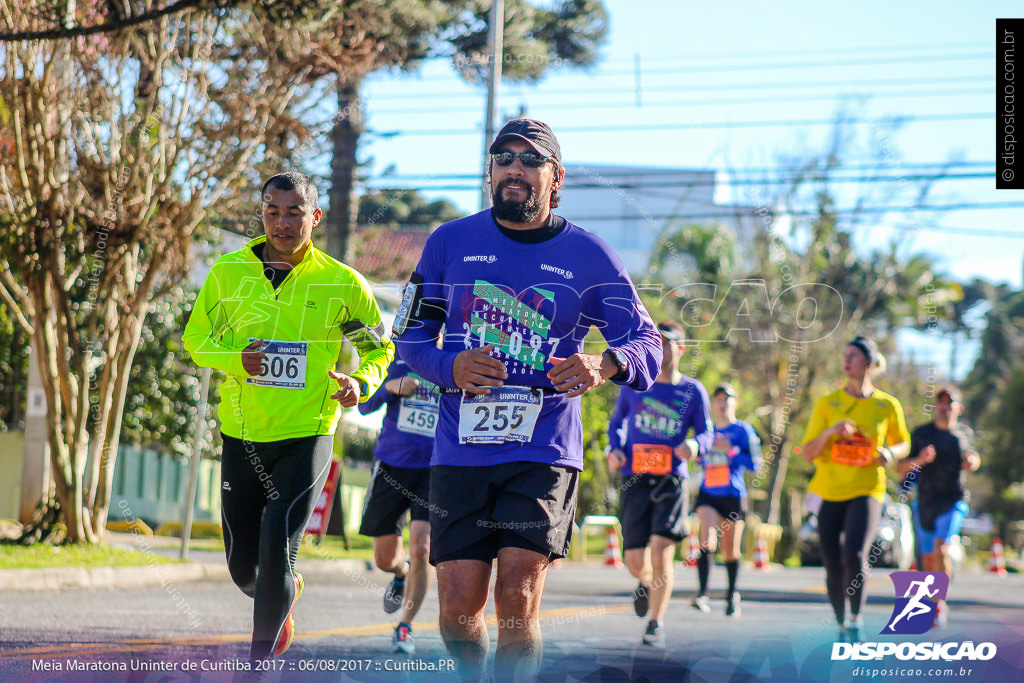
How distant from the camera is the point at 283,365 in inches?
208

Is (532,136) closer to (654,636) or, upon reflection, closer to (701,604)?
(654,636)

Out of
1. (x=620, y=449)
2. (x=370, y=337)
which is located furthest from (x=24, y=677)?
(x=620, y=449)

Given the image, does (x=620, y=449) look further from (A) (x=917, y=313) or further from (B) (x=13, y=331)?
(A) (x=917, y=313)

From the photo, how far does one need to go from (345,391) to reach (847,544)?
4171 millimetres

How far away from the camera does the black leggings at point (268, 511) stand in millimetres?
5043

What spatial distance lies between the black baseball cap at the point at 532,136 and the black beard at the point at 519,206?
0.44 feet

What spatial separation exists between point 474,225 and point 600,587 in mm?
10859

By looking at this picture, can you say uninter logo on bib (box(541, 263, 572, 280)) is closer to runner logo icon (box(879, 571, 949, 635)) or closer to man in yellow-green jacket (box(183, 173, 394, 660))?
man in yellow-green jacket (box(183, 173, 394, 660))

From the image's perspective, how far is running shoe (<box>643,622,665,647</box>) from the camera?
25.7ft

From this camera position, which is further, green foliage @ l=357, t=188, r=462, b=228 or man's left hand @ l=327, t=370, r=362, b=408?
green foliage @ l=357, t=188, r=462, b=228

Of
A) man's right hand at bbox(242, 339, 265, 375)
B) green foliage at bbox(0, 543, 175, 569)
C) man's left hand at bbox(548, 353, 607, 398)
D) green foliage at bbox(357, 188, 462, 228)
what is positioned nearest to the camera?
man's left hand at bbox(548, 353, 607, 398)

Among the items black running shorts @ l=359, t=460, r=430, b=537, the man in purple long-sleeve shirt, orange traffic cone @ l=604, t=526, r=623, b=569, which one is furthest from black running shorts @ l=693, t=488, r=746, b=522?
orange traffic cone @ l=604, t=526, r=623, b=569

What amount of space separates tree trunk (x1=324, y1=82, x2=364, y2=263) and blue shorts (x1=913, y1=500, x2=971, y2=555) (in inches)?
475

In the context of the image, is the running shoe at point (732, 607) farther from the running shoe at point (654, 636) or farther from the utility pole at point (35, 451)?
the utility pole at point (35, 451)
